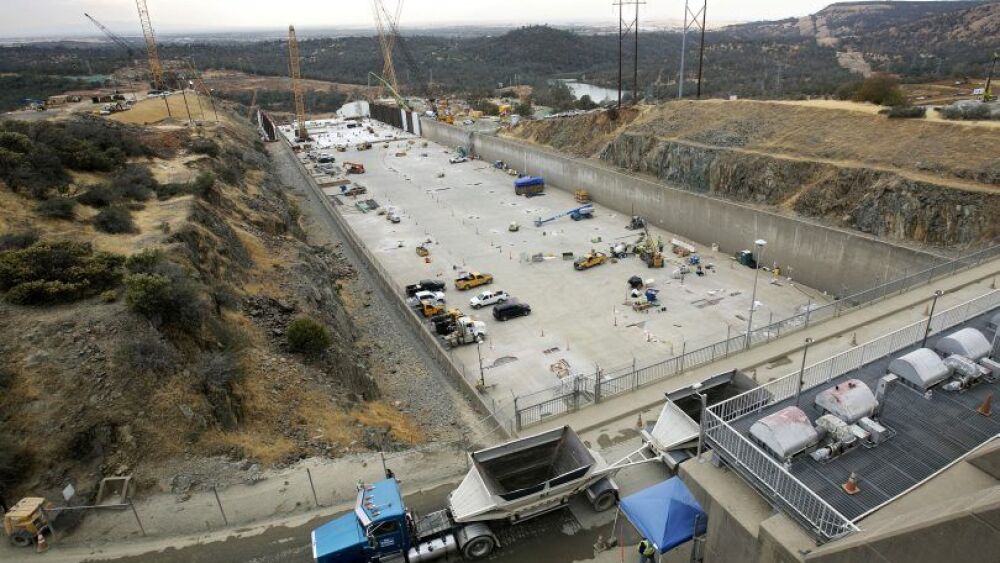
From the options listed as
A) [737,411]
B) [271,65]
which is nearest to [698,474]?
[737,411]

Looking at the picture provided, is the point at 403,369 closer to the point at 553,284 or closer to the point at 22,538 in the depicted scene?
the point at 553,284

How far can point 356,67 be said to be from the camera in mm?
178500

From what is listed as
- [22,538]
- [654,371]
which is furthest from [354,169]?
[22,538]

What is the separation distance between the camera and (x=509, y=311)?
27000 mm

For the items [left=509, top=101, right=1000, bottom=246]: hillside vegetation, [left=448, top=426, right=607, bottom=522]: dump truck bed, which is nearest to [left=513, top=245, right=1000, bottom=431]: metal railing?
[left=448, top=426, right=607, bottom=522]: dump truck bed

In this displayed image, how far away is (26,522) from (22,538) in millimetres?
493

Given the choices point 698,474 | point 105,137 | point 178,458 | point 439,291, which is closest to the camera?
point 698,474

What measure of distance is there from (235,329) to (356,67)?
592ft

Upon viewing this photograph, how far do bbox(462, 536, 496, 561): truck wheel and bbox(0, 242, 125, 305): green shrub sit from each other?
47.6ft

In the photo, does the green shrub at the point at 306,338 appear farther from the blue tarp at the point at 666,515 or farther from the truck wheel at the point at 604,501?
the blue tarp at the point at 666,515

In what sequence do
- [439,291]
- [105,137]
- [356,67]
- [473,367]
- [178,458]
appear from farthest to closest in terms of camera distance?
[356,67], [105,137], [439,291], [473,367], [178,458]

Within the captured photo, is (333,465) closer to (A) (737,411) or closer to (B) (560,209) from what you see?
(A) (737,411)

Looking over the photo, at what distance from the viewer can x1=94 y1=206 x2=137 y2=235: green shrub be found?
22.1 metres

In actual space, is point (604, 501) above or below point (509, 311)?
above
